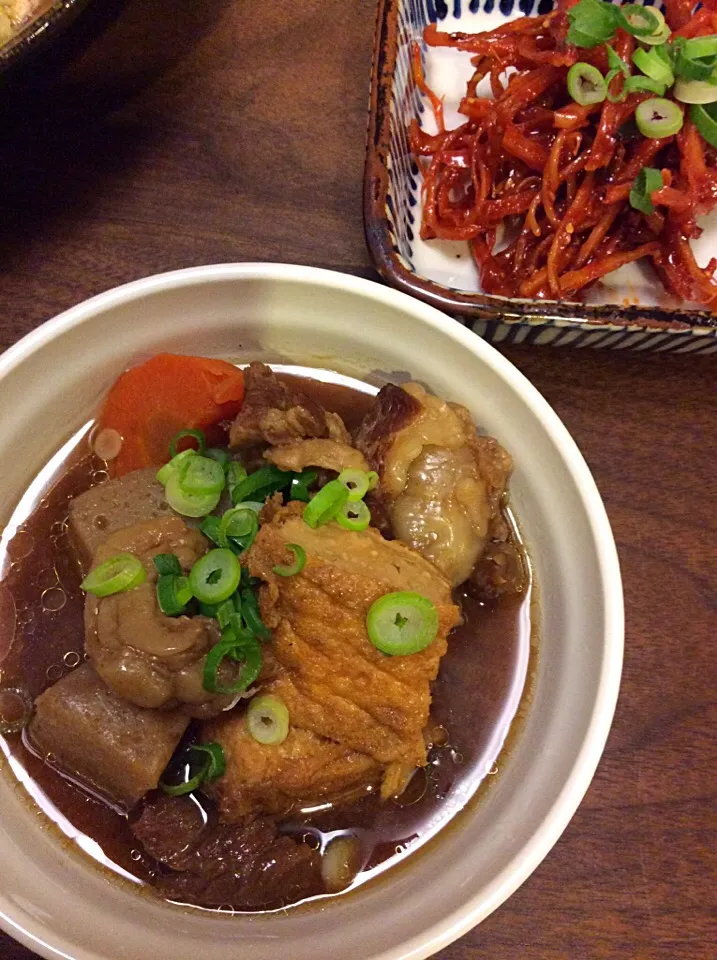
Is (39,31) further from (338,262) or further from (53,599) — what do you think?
(53,599)

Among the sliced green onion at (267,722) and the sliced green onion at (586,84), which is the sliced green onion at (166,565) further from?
the sliced green onion at (586,84)

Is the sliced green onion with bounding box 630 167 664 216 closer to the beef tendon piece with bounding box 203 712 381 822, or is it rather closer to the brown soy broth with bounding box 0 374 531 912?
the brown soy broth with bounding box 0 374 531 912

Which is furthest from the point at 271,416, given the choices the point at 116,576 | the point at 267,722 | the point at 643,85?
the point at 643,85

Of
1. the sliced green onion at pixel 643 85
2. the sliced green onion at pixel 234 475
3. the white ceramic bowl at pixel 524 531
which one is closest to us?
the white ceramic bowl at pixel 524 531

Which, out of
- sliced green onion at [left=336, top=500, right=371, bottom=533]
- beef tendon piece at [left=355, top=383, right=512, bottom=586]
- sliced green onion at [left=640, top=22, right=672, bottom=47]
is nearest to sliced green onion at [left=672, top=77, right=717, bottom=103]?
sliced green onion at [left=640, top=22, right=672, bottom=47]

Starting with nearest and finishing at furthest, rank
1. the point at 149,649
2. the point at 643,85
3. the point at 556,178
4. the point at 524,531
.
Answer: the point at 149,649 → the point at 524,531 → the point at 643,85 → the point at 556,178

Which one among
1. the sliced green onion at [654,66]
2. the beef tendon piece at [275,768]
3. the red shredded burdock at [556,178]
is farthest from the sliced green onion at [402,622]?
the sliced green onion at [654,66]
